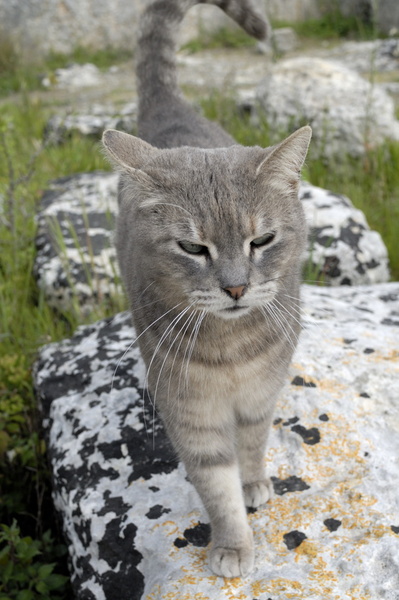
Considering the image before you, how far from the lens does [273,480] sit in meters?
2.04

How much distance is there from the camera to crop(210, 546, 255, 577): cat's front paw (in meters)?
1.72

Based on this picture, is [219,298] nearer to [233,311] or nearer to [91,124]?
[233,311]

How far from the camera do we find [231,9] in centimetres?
272

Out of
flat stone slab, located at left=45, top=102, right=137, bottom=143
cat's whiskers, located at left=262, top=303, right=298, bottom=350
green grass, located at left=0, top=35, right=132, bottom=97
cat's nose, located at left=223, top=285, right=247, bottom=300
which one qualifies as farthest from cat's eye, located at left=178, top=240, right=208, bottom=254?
green grass, located at left=0, top=35, right=132, bottom=97

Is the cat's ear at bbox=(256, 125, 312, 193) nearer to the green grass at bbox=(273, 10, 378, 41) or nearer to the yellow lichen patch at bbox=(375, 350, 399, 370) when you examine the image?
the yellow lichen patch at bbox=(375, 350, 399, 370)

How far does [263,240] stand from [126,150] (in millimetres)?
458

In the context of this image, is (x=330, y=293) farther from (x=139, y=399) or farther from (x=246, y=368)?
(x=246, y=368)

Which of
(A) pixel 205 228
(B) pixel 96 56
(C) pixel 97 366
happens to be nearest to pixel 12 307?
(C) pixel 97 366

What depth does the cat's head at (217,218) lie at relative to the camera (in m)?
1.55

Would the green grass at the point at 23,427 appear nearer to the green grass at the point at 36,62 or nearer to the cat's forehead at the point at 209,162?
the cat's forehead at the point at 209,162

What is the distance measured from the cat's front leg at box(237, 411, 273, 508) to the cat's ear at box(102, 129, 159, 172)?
0.84 metres

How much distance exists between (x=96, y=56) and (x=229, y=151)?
971cm

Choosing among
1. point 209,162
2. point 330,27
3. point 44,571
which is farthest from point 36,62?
point 44,571

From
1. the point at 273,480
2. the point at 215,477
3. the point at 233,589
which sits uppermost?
the point at 215,477
